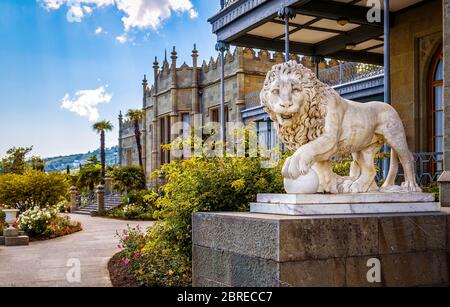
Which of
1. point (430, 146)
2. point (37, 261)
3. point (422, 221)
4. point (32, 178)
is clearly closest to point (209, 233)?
point (422, 221)

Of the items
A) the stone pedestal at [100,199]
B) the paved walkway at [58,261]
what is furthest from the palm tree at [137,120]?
the paved walkway at [58,261]

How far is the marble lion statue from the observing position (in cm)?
436

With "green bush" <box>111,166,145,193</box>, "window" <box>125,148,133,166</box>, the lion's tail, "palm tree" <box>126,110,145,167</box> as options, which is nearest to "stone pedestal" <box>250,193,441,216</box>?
the lion's tail

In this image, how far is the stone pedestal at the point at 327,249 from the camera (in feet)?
12.3

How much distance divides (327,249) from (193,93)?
2875 cm

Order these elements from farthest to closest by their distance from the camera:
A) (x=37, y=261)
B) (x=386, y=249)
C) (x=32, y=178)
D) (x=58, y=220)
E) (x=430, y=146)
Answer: (x=32, y=178) → (x=58, y=220) → (x=430, y=146) → (x=37, y=261) → (x=386, y=249)

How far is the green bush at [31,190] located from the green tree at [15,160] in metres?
18.6

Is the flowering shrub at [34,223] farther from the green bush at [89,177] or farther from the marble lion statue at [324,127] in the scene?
the green bush at [89,177]

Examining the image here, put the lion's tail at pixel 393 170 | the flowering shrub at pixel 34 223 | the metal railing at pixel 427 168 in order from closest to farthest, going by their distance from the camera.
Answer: the lion's tail at pixel 393 170 → the metal railing at pixel 427 168 → the flowering shrub at pixel 34 223

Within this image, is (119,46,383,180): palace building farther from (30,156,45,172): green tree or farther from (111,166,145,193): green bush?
(30,156,45,172): green tree

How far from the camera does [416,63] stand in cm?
1339

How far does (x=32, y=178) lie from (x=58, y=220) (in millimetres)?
3752
